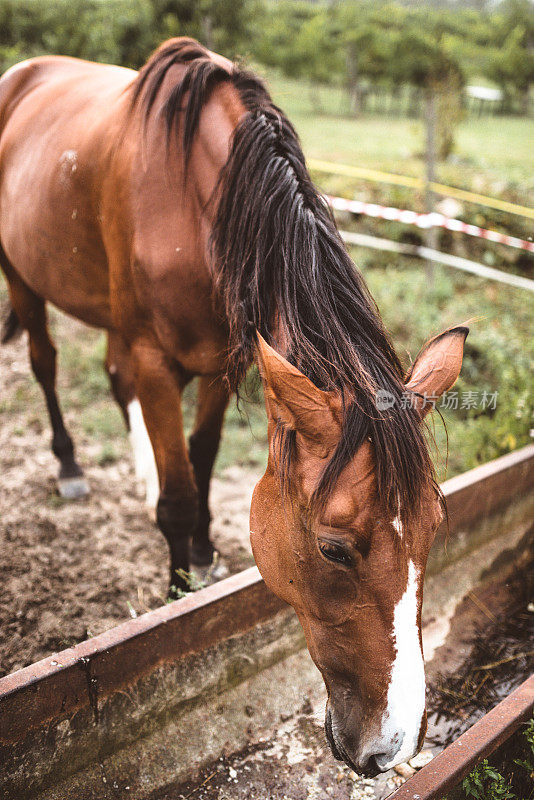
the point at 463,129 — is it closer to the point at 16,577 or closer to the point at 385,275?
the point at 385,275

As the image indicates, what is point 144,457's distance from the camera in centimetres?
299

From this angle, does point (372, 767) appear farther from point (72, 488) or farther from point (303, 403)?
point (72, 488)

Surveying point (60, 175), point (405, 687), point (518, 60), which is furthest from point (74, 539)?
point (518, 60)

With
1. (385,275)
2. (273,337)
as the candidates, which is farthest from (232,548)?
(385,275)

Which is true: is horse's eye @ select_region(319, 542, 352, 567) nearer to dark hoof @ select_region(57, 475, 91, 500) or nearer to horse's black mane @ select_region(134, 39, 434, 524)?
horse's black mane @ select_region(134, 39, 434, 524)

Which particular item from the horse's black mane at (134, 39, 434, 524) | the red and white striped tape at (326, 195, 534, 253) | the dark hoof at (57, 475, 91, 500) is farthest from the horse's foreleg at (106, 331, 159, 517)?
the red and white striped tape at (326, 195, 534, 253)

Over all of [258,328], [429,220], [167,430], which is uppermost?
[258,328]

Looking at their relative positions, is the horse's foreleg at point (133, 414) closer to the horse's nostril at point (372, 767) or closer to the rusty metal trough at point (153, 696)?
the rusty metal trough at point (153, 696)

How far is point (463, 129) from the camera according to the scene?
1471cm

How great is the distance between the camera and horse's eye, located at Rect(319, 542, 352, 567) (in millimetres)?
1334

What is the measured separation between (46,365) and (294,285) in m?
2.42

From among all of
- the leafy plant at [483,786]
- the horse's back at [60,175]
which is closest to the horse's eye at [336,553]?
the leafy plant at [483,786]

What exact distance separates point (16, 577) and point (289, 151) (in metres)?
2.17

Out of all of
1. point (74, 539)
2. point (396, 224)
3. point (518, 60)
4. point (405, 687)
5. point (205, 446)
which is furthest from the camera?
point (518, 60)
